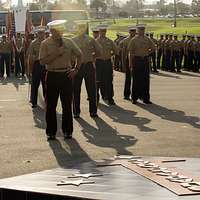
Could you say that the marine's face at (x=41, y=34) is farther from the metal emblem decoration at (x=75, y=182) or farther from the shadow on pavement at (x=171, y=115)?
the metal emblem decoration at (x=75, y=182)

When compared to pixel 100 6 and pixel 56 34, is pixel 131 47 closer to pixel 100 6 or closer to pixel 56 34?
pixel 56 34

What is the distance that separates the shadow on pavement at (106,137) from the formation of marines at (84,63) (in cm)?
41

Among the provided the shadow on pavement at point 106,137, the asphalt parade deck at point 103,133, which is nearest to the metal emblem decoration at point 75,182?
the asphalt parade deck at point 103,133

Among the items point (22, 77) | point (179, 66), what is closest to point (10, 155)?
point (22, 77)

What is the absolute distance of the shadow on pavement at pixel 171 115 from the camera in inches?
460

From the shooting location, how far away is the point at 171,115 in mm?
12555

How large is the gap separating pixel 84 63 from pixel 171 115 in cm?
204

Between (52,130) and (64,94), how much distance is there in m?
0.63

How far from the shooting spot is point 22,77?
25156 millimetres

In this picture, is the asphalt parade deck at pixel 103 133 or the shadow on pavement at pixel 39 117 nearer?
the asphalt parade deck at pixel 103 133

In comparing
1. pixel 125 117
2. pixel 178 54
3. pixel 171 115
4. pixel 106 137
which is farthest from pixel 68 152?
pixel 178 54

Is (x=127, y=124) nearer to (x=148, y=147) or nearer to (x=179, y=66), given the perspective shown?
(x=148, y=147)

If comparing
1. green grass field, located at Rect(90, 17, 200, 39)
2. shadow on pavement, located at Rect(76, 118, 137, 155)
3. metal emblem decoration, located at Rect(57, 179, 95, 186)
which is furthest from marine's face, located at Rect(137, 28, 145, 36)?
green grass field, located at Rect(90, 17, 200, 39)

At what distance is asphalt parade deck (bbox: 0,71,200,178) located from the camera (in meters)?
8.51
